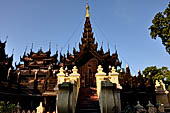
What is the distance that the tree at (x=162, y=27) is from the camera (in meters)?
10.4

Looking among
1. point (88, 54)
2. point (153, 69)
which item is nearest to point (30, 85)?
point (88, 54)

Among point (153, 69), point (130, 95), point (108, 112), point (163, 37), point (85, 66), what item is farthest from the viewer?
point (153, 69)

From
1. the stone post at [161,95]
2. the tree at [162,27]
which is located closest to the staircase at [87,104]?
the tree at [162,27]

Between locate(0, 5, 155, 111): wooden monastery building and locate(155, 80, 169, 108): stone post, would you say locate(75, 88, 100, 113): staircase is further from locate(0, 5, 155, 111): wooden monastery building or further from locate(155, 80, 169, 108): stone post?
locate(155, 80, 169, 108): stone post

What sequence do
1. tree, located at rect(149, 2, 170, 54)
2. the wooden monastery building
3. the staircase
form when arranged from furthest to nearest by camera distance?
the wooden monastery building
tree, located at rect(149, 2, 170, 54)
the staircase

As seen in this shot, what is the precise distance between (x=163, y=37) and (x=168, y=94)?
8254mm

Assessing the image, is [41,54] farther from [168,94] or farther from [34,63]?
[168,94]

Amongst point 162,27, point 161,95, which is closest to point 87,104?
point 162,27

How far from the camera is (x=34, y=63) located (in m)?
28.1

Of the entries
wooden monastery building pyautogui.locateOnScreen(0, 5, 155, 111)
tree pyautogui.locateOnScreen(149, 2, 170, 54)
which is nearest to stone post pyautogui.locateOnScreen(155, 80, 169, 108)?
wooden monastery building pyautogui.locateOnScreen(0, 5, 155, 111)

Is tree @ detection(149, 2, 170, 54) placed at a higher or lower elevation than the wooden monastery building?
higher

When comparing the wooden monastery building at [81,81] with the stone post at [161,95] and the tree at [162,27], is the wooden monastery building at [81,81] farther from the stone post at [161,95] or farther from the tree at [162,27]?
the tree at [162,27]

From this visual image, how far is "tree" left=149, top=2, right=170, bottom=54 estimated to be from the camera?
34.2 ft

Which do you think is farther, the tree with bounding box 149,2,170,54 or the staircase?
the tree with bounding box 149,2,170,54
